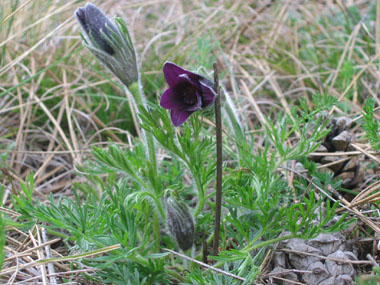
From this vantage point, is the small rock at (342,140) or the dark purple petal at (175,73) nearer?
the dark purple petal at (175,73)

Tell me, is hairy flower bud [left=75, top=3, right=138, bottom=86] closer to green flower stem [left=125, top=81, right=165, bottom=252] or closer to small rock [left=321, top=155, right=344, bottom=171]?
green flower stem [left=125, top=81, right=165, bottom=252]

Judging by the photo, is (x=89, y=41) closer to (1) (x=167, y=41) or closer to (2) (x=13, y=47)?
(2) (x=13, y=47)

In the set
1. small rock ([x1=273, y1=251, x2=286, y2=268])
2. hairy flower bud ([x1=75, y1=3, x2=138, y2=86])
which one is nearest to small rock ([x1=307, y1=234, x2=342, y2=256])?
small rock ([x1=273, y1=251, x2=286, y2=268])

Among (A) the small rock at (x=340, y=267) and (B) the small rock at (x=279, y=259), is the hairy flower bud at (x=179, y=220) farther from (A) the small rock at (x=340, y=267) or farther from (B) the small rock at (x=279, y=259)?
(A) the small rock at (x=340, y=267)

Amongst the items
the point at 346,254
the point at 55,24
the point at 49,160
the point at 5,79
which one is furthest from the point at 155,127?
the point at 55,24

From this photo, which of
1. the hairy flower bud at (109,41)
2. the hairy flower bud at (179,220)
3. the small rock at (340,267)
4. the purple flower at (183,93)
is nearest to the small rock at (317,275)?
the small rock at (340,267)

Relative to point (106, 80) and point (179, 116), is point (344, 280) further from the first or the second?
point (106, 80)

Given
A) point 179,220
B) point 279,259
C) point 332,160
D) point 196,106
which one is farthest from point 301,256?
point 196,106
